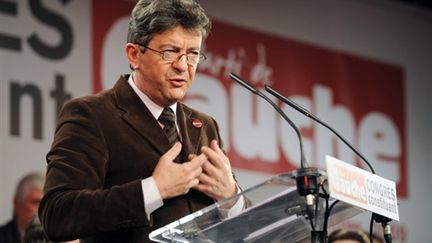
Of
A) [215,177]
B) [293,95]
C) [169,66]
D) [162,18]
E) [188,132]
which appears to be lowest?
[215,177]

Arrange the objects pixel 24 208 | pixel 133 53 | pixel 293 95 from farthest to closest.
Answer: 1. pixel 293 95
2. pixel 24 208
3. pixel 133 53

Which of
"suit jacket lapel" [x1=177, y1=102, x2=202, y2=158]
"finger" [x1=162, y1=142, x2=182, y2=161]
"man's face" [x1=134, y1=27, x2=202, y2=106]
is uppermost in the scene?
"man's face" [x1=134, y1=27, x2=202, y2=106]

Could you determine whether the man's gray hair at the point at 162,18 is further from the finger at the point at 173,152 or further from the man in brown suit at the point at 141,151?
the finger at the point at 173,152

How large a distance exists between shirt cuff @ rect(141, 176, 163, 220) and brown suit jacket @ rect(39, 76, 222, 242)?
1 cm

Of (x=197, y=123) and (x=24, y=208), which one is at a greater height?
(x=197, y=123)

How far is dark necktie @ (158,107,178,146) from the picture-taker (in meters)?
2.69

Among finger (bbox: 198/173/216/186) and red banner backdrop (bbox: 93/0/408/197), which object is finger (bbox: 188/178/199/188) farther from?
red banner backdrop (bbox: 93/0/408/197)

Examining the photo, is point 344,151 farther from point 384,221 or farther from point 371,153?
point 384,221

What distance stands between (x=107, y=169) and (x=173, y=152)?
0.20 meters

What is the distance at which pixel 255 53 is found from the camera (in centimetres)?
623

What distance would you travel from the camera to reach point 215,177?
2500 mm

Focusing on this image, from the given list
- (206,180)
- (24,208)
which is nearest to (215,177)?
(206,180)

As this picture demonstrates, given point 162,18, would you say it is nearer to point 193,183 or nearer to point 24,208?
point 193,183

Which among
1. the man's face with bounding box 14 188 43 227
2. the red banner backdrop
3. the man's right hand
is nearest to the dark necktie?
the man's right hand
